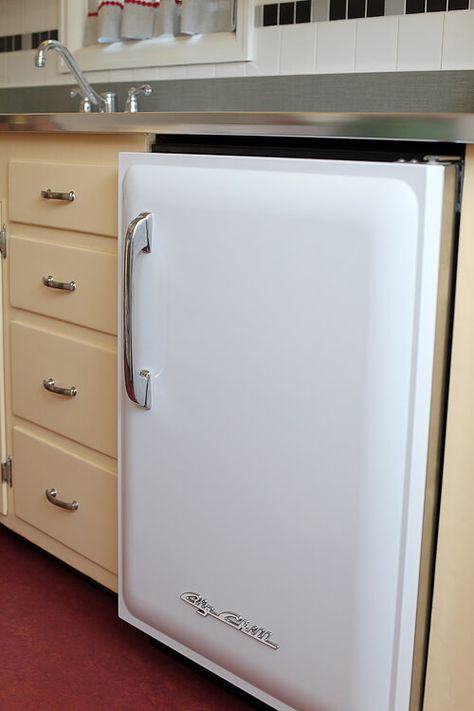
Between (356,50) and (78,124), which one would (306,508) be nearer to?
(78,124)

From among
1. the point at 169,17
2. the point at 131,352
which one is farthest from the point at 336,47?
the point at 131,352

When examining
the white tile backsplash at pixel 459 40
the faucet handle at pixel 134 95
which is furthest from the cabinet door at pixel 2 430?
the white tile backsplash at pixel 459 40

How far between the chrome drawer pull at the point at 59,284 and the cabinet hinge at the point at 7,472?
1.51ft

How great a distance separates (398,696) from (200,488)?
42cm

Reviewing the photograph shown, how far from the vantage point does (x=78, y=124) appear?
1648 mm

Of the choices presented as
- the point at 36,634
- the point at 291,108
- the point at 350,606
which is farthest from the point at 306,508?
the point at 291,108

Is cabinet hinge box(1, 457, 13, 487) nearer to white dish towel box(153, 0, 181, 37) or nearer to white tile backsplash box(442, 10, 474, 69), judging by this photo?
white dish towel box(153, 0, 181, 37)

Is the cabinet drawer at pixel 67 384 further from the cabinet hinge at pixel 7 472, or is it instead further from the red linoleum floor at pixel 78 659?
the red linoleum floor at pixel 78 659

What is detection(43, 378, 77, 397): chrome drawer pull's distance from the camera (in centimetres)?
177

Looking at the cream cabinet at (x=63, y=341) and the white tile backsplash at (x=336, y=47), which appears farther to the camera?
the white tile backsplash at (x=336, y=47)

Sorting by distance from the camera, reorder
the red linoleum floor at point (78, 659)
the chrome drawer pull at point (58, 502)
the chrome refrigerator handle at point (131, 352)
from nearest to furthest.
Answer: the chrome refrigerator handle at point (131, 352) < the red linoleum floor at point (78, 659) < the chrome drawer pull at point (58, 502)

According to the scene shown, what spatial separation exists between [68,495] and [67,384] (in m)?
0.23

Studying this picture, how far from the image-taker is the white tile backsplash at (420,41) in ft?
5.82

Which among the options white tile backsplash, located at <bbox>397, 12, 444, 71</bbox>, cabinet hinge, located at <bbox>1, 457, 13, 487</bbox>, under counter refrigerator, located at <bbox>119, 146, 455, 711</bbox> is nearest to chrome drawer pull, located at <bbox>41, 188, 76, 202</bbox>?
under counter refrigerator, located at <bbox>119, 146, 455, 711</bbox>
